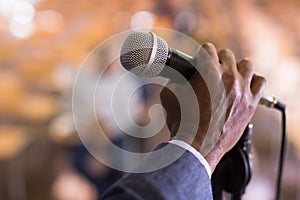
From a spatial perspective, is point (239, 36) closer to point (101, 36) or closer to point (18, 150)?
point (101, 36)

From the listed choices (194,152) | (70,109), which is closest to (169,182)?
(194,152)

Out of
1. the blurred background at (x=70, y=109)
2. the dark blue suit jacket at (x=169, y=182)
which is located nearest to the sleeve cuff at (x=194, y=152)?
the dark blue suit jacket at (x=169, y=182)

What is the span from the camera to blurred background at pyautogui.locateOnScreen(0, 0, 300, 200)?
1.98 m

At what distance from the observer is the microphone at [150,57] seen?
48 centimetres

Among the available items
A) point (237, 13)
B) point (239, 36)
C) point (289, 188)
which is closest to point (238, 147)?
point (289, 188)

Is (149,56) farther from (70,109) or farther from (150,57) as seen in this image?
(70,109)

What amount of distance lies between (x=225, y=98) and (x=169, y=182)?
0.44ft

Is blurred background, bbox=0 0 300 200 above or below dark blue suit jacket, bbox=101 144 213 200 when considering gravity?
below

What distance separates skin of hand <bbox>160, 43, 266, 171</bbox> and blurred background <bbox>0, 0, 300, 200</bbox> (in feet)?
1.56

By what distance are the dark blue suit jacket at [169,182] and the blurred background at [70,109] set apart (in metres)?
0.53

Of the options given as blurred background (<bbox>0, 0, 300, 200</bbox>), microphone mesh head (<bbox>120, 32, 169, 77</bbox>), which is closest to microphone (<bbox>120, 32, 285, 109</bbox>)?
microphone mesh head (<bbox>120, 32, 169, 77</bbox>)

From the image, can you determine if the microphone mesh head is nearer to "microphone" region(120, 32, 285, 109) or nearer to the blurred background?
"microphone" region(120, 32, 285, 109)

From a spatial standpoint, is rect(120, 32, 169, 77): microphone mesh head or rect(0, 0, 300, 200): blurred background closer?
rect(120, 32, 169, 77): microphone mesh head

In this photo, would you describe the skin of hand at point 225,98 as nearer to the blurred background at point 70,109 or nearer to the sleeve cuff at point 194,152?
the sleeve cuff at point 194,152
